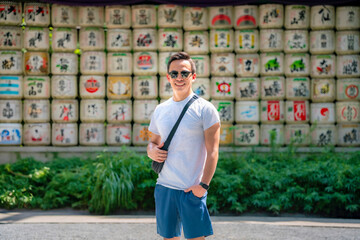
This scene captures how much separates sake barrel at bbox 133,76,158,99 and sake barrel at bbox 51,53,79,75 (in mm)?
1481

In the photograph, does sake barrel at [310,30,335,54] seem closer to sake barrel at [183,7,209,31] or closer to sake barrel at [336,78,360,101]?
sake barrel at [336,78,360,101]

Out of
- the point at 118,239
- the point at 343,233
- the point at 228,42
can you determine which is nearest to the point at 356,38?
the point at 228,42

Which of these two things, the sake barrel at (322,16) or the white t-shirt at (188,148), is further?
the sake barrel at (322,16)

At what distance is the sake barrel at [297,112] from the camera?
29.1ft

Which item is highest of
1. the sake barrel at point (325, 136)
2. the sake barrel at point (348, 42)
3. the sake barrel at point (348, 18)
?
the sake barrel at point (348, 18)

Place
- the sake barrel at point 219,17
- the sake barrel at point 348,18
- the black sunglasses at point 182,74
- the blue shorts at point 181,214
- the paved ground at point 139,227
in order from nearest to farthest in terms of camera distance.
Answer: the blue shorts at point 181,214, the black sunglasses at point 182,74, the paved ground at point 139,227, the sake barrel at point 348,18, the sake barrel at point 219,17

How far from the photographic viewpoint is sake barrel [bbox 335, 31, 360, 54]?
877 cm

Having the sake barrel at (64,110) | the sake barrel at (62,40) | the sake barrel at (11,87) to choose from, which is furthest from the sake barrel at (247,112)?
the sake barrel at (11,87)

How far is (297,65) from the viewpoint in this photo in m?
8.84

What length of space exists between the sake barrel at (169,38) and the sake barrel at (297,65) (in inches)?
97.9

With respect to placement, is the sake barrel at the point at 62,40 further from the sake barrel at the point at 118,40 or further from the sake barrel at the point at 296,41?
the sake barrel at the point at 296,41

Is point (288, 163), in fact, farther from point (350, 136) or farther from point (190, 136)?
point (190, 136)

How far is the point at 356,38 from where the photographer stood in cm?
877

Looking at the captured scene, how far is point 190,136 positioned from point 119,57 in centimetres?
632
